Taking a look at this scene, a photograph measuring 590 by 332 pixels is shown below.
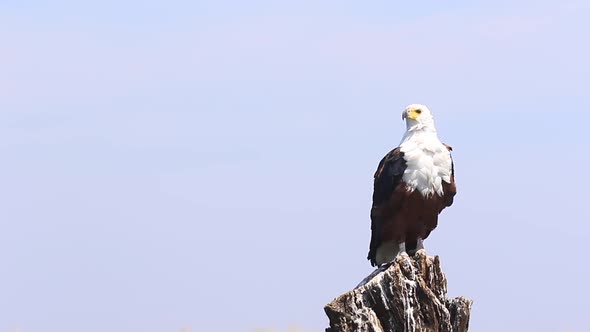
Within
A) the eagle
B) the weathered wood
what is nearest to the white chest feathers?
the eagle

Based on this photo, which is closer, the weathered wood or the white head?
the weathered wood

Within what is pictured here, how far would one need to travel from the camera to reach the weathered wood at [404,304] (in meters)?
9.51

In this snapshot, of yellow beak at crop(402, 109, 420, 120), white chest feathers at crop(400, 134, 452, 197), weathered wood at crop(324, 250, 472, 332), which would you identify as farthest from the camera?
yellow beak at crop(402, 109, 420, 120)

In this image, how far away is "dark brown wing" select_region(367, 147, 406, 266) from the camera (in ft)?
42.6

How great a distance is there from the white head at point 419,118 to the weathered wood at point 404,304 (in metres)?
3.12

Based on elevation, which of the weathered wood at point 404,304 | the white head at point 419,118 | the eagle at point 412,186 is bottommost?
the weathered wood at point 404,304

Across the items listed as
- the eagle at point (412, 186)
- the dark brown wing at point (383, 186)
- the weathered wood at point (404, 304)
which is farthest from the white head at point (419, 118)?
the weathered wood at point (404, 304)

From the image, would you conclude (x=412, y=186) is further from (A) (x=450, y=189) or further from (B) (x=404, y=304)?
(B) (x=404, y=304)

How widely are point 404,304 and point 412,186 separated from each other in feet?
11.3

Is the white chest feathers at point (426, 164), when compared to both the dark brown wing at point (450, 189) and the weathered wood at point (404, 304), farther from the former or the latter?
the weathered wood at point (404, 304)

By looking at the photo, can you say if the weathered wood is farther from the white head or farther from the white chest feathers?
the white head

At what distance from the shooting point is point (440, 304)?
32.5 feet

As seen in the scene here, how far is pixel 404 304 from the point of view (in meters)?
9.67

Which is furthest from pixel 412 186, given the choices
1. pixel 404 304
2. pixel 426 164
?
pixel 404 304
